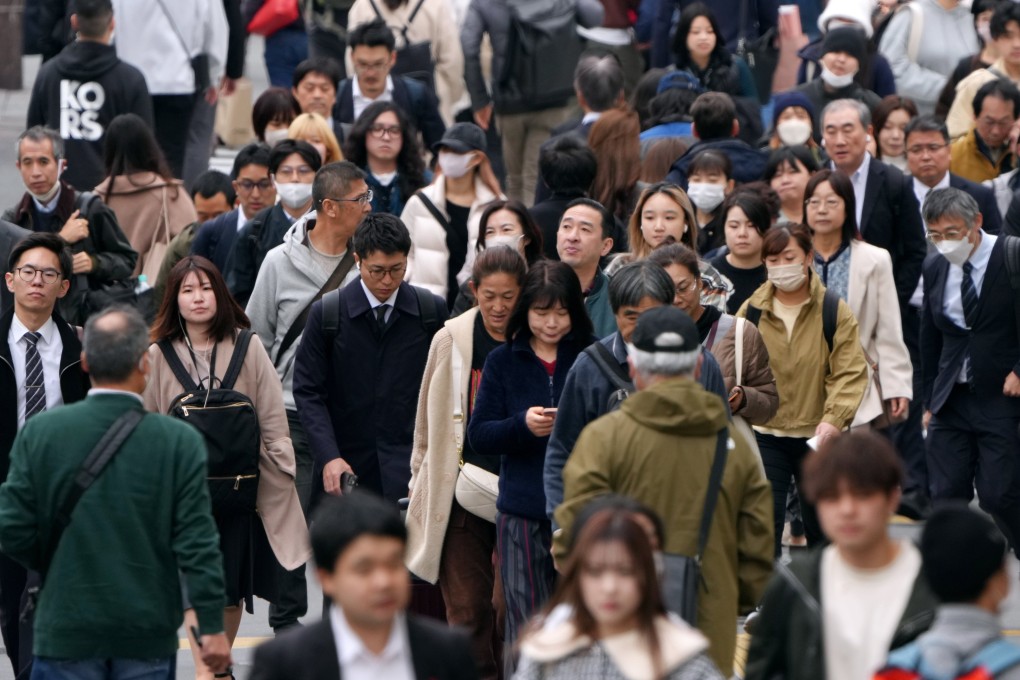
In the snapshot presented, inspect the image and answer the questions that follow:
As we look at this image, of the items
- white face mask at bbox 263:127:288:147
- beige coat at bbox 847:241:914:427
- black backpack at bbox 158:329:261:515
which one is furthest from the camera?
white face mask at bbox 263:127:288:147

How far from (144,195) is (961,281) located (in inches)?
184

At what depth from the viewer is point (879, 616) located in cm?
501

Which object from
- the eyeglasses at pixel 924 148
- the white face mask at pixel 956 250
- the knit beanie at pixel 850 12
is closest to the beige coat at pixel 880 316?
the white face mask at pixel 956 250

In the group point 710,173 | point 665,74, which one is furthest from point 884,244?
point 665,74

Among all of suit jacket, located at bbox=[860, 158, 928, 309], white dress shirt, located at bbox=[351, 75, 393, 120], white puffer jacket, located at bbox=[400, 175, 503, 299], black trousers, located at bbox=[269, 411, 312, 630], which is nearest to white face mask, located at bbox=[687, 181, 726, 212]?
suit jacket, located at bbox=[860, 158, 928, 309]

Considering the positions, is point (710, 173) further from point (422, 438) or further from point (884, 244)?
point (422, 438)

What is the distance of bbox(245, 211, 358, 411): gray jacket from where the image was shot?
9.32 metres

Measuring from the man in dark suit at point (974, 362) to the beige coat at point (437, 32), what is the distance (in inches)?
233

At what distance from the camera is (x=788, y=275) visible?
910 cm

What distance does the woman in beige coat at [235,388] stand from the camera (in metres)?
8.12

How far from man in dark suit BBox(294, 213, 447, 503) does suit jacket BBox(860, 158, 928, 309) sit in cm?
340

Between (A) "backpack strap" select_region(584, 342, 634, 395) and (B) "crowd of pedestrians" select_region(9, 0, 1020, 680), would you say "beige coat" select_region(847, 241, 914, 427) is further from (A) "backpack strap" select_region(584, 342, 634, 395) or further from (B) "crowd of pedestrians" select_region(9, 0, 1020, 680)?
(A) "backpack strap" select_region(584, 342, 634, 395)

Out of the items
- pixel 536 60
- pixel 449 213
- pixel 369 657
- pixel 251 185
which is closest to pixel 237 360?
pixel 449 213

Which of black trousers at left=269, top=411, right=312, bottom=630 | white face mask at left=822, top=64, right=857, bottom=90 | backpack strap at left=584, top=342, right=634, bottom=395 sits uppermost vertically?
white face mask at left=822, top=64, right=857, bottom=90
